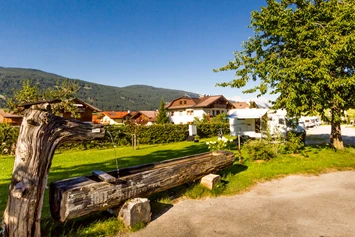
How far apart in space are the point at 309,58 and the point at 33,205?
1076 centimetres

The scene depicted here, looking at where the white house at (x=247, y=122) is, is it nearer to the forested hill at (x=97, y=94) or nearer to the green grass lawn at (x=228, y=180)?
the green grass lawn at (x=228, y=180)

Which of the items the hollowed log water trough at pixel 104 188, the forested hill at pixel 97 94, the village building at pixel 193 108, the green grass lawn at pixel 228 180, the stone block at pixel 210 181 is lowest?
the green grass lawn at pixel 228 180

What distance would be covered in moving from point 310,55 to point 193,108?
114 feet

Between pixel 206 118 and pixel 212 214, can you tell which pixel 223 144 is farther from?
pixel 206 118

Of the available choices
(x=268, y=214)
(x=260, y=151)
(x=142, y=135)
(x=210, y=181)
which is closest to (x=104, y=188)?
(x=210, y=181)

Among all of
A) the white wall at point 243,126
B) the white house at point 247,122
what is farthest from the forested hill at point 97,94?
the white house at point 247,122

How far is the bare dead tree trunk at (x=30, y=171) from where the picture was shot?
276 cm

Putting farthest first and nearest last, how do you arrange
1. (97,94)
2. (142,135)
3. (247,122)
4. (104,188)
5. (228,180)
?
1. (97,94)
2. (142,135)
3. (247,122)
4. (228,180)
5. (104,188)

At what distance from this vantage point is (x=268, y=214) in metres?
4.54

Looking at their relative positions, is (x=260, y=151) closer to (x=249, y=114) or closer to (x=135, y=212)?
(x=135, y=212)

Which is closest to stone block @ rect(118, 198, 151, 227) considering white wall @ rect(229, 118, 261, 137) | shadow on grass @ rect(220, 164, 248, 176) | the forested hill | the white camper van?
shadow on grass @ rect(220, 164, 248, 176)

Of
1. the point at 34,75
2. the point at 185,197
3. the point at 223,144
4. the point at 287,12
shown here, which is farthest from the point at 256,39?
the point at 34,75

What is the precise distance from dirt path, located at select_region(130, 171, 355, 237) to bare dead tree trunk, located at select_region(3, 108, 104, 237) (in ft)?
5.69

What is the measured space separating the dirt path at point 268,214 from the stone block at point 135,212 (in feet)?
0.67
